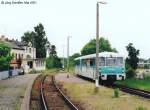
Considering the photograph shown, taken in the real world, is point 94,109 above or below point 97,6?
below

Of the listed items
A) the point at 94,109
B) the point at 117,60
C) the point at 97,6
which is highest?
the point at 97,6

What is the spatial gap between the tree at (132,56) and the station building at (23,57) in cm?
4437

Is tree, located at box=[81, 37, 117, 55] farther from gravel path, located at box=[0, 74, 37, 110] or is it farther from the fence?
gravel path, located at box=[0, 74, 37, 110]

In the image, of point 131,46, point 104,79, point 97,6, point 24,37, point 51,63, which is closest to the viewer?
point 97,6

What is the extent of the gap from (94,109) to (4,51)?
1818 inches

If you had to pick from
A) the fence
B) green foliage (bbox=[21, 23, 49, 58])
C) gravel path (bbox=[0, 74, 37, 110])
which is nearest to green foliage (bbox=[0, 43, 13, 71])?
the fence

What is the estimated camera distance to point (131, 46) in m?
57.5

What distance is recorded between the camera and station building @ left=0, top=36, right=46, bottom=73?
10131 cm

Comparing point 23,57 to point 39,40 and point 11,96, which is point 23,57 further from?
point 11,96

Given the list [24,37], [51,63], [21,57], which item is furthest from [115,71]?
[24,37]

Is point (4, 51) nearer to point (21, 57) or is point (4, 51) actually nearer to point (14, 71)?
point (14, 71)

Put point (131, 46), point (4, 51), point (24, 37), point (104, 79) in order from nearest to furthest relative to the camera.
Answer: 1. point (104, 79)
2. point (131, 46)
3. point (4, 51)
4. point (24, 37)

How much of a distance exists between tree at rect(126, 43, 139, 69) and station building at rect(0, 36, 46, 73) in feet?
146

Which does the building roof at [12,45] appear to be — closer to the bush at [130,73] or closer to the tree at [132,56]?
the tree at [132,56]
